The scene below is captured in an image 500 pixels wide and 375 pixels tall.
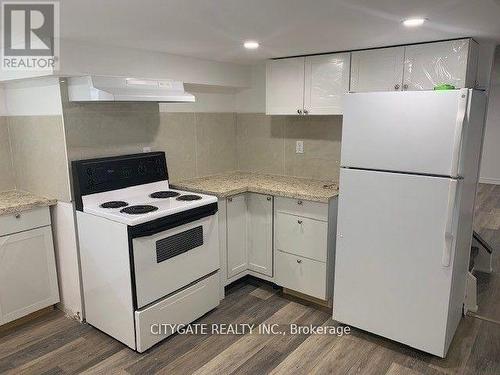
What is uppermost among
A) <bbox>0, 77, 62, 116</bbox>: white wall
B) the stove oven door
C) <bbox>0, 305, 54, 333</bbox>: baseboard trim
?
<bbox>0, 77, 62, 116</bbox>: white wall

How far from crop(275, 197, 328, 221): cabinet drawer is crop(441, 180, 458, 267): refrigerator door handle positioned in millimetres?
853

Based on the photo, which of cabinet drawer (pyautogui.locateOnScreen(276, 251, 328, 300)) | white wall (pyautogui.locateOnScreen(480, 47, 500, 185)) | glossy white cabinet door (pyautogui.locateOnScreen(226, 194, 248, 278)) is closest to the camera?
cabinet drawer (pyautogui.locateOnScreen(276, 251, 328, 300))

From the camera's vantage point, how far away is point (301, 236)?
2941 mm

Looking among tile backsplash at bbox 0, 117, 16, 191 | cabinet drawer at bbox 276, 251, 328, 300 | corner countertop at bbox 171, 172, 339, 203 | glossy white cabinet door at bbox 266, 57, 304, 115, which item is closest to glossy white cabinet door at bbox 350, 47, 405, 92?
glossy white cabinet door at bbox 266, 57, 304, 115

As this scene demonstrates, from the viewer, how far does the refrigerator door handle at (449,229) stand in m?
2.05

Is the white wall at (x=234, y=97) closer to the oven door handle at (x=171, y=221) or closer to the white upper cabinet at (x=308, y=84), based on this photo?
the white upper cabinet at (x=308, y=84)

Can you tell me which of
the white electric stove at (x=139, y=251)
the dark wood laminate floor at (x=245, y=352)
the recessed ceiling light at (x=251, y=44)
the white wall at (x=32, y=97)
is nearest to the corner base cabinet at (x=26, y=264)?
the dark wood laminate floor at (x=245, y=352)

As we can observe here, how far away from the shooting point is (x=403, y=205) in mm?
2232

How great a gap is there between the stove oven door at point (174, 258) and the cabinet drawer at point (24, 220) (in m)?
0.90

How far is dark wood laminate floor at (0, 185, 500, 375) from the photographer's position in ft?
7.50

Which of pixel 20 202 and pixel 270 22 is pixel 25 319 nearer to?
pixel 20 202

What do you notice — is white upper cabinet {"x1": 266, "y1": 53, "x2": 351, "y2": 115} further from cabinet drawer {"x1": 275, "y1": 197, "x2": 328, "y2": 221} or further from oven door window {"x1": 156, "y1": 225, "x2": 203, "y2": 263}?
oven door window {"x1": 156, "y1": 225, "x2": 203, "y2": 263}

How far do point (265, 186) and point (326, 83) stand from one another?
96 centimetres

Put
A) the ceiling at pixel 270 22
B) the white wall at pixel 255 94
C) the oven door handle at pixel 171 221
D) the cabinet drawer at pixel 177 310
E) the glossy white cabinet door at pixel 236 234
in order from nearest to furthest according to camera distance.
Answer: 1. the ceiling at pixel 270 22
2. the oven door handle at pixel 171 221
3. the cabinet drawer at pixel 177 310
4. the glossy white cabinet door at pixel 236 234
5. the white wall at pixel 255 94
